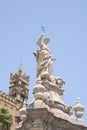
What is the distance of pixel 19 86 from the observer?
76750 millimetres

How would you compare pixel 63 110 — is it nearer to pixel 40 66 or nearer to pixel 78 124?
pixel 78 124

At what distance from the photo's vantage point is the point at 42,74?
16375mm

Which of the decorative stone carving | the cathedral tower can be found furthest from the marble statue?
the cathedral tower

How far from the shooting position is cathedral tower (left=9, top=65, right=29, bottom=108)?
248 feet

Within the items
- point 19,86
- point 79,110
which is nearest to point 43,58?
point 79,110

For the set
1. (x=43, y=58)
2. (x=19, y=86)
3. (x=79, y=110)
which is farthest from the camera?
(x=19, y=86)

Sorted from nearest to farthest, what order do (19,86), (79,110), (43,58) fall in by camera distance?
(79,110), (43,58), (19,86)

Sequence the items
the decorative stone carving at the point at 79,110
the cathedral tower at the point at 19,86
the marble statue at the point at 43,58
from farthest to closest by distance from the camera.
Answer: the cathedral tower at the point at 19,86, the marble statue at the point at 43,58, the decorative stone carving at the point at 79,110

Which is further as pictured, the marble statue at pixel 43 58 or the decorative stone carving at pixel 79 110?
the marble statue at pixel 43 58

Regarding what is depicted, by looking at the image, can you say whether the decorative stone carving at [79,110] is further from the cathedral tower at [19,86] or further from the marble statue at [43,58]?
the cathedral tower at [19,86]

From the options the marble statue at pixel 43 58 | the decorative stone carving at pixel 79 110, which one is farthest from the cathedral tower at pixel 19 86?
the decorative stone carving at pixel 79 110

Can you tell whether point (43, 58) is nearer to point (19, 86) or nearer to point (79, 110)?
point (79, 110)

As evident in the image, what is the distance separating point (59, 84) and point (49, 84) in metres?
0.79

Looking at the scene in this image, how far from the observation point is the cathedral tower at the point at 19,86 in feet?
248
